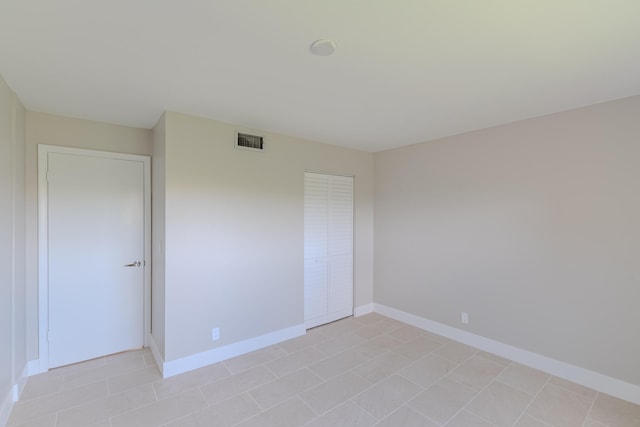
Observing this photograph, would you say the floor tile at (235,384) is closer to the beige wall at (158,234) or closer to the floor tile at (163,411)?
the floor tile at (163,411)

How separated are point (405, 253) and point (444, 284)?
65 centimetres

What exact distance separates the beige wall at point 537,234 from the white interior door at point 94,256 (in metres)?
3.29

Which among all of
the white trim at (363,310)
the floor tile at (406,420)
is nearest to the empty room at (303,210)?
the floor tile at (406,420)

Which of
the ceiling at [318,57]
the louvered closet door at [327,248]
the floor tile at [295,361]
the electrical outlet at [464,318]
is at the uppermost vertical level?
the ceiling at [318,57]

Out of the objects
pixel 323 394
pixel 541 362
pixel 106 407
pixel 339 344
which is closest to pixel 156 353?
pixel 106 407

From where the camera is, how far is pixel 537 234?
280 centimetres

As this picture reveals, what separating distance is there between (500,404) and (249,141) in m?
3.28

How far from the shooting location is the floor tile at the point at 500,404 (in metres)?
2.11

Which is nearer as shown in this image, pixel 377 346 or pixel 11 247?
pixel 11 247

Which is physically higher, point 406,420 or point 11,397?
point 11,397

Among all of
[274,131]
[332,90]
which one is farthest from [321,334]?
[332,90]

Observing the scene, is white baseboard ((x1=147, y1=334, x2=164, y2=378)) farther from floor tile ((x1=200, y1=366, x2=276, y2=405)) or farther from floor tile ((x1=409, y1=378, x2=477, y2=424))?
floor tile ((x1=409, y1=378, x2=477, y2=424))

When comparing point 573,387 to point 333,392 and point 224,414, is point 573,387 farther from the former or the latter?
point 224,414

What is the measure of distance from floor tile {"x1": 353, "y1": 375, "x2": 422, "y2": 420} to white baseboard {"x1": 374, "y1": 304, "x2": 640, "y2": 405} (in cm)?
117
